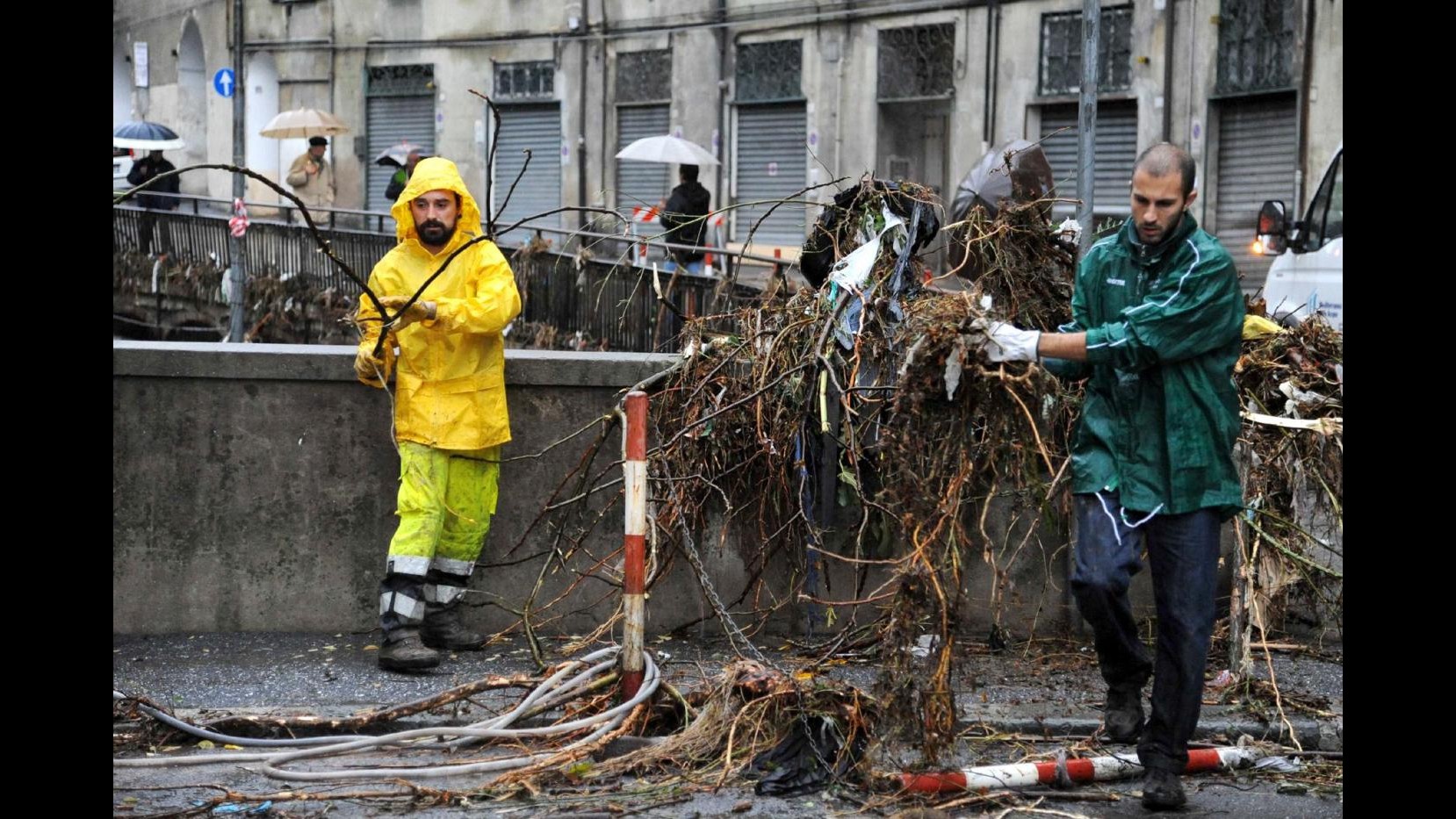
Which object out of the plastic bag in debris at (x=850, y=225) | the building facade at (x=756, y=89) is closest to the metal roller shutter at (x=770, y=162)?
the building facade at (x=756, y=89)

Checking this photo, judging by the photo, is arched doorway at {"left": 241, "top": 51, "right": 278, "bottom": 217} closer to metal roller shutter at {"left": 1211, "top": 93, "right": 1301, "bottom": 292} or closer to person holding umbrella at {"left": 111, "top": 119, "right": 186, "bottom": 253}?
person holding umbrella at {"left": 111, "top": 119, "right": 186, "bottom": 253}

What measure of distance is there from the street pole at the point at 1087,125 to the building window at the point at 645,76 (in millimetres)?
21356

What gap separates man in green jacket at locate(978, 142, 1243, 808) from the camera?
4.81m

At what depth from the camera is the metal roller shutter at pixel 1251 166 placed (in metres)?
20.2

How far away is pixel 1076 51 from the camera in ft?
74.3

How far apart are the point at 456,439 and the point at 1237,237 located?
16.5 meters

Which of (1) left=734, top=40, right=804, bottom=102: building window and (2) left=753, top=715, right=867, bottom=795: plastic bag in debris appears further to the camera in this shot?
(1) left=734, top=40, right=804, bottom=102: building window

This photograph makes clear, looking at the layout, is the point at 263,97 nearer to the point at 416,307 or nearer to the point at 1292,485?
the point at 416,307

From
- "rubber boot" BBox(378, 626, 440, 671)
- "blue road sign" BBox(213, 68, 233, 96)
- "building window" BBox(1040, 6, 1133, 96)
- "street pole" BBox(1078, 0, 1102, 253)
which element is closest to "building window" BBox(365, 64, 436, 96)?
"blue road sign" BBox(213, 68, 233, 96)

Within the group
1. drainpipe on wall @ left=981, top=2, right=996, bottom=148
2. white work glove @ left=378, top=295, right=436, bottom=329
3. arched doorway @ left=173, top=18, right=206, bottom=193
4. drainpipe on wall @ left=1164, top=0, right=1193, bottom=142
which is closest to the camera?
white work glove @ left=378, top=295, right=436, bottom=329

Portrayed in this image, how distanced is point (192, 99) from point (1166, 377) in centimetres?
3461

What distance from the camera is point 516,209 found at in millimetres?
32250

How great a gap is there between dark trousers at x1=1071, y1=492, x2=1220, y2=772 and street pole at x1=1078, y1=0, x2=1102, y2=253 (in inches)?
91.9
